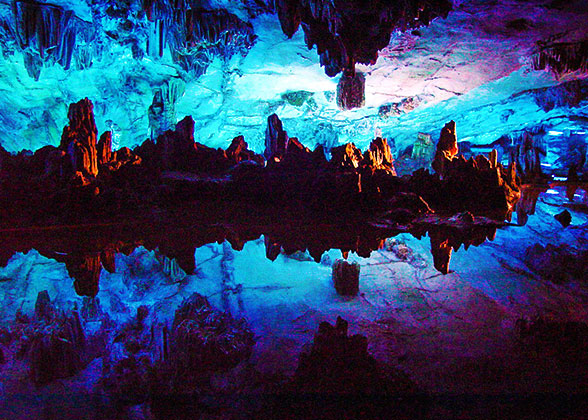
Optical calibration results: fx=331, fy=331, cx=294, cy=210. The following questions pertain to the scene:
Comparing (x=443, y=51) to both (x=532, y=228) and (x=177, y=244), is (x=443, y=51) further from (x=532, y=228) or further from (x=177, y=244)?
(x=177, y=244)

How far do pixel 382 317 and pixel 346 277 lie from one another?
623 mm

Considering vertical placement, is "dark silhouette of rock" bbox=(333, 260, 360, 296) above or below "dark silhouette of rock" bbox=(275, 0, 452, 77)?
below

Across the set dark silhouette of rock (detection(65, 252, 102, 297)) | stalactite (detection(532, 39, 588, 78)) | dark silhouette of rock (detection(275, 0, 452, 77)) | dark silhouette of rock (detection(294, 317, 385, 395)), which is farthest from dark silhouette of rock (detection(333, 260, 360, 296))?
stalactite (detection(532, 39, 588, 78))

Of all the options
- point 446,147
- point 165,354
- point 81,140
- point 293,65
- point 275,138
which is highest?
point 293,65

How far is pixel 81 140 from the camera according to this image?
18.0 feet

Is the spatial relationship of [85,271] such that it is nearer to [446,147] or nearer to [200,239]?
[200,239]

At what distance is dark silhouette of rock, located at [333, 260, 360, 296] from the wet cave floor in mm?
54

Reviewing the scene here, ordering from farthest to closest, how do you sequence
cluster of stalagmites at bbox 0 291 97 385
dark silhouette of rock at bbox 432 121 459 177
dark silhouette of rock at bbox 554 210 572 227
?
dark silhouette of rock at bbox 432 121 459 177 < dark silhouette of rock at bbox 554 210 572 227 < cluster of stalagmites at bbox 0 291 97 385

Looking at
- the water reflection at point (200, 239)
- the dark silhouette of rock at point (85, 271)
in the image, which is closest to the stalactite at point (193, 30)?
the water reflection at point (200, 239)

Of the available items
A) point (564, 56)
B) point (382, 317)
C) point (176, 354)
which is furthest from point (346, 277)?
point (564, 56)

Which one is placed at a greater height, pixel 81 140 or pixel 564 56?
pixel 564 56

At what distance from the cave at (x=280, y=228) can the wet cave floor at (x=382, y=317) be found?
0.04 feet

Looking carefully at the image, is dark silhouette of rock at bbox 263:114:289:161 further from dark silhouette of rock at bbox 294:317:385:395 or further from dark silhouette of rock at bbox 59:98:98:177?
dark silhouette of rock at bbox 294:317:385:395

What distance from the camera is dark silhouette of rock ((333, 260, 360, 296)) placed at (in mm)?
2069
